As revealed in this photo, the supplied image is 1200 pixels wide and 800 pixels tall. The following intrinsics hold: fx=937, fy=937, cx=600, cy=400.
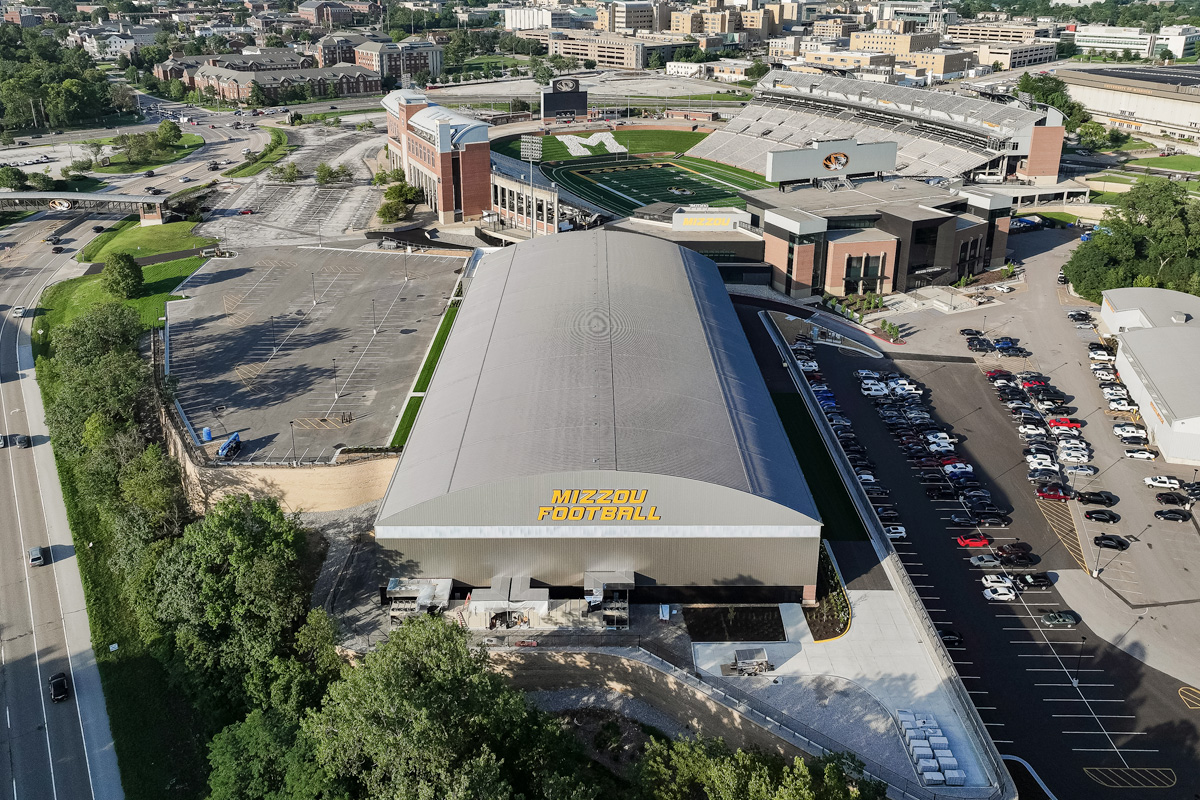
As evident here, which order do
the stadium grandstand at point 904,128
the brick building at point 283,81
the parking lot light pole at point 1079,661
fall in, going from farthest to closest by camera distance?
the brick building at point 283,81 < the stadium grandstand at point 904,128 < the parking lot light pole at point 1079,661

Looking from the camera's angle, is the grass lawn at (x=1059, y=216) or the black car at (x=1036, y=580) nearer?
the black car at (x=1036, y=580)

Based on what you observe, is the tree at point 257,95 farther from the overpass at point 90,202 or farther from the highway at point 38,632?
the highway at point 38,632

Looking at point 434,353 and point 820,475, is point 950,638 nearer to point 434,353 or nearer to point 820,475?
point 820,475

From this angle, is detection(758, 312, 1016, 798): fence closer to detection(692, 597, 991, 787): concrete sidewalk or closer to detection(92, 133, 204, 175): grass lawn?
detection(692, 597, 991, 787): concrete sidewalk

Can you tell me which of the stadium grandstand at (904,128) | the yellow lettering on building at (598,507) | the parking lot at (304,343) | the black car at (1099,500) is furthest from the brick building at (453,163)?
the black car at (1099,500)

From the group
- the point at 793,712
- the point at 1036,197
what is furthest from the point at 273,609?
the point at 1036,197

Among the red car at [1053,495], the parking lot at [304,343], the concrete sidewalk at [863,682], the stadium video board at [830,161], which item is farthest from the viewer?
the stadium video board at [830,161]

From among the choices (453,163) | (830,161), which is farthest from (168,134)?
(830,161)
